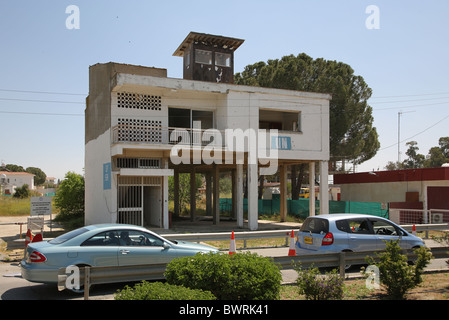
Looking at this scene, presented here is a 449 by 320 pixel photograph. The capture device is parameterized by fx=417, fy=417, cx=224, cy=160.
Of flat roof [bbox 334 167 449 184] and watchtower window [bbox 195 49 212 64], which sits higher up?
watchtower window [bbox 195 49 212 64]

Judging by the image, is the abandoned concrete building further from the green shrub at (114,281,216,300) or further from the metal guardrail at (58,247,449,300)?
the green shrub at (114,281,216,300)

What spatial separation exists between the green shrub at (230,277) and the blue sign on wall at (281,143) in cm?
1699

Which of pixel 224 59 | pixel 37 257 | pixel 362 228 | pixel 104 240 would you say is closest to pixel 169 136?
pixel 224 59

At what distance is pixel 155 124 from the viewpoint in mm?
20672

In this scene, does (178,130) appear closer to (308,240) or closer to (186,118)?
(186,118)

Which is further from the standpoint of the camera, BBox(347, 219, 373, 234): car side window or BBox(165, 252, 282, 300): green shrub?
BBox(347, 219, 373, 234): car side window

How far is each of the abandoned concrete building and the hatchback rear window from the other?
33.3 ft

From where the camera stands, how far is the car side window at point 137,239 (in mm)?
8703

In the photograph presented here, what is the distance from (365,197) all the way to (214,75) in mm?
14819

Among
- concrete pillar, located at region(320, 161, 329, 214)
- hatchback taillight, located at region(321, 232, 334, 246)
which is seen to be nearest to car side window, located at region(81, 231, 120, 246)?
hatchback taillight, located at region(321, 232, 334, 246)

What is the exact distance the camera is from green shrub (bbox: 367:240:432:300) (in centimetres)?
684

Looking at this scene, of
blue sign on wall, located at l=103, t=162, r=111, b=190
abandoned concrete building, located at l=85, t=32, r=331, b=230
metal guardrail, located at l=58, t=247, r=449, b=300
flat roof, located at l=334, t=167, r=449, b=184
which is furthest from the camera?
flat roof, located at l=334, t=167, r=449, b=184

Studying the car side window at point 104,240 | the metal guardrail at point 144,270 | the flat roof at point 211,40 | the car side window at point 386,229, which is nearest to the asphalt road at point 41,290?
the metal guardrail at point 144,270

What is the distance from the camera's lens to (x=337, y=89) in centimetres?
3341
